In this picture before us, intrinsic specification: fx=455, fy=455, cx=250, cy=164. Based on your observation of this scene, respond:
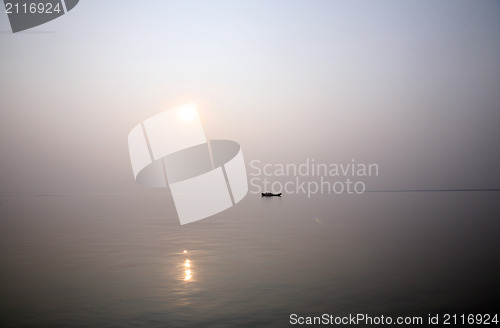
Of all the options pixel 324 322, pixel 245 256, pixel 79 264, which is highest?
pixel 324 322

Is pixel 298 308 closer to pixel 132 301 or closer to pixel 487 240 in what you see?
pixel 132 301

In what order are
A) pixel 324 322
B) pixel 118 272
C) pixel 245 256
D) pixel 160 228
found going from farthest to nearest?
pixel 160 228 → pixel 245 256 → pixel 118 272 → pixel 324 322

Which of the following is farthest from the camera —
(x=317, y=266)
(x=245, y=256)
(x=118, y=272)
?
(x=245, y=256)

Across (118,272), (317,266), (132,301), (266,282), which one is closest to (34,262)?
(118,272)

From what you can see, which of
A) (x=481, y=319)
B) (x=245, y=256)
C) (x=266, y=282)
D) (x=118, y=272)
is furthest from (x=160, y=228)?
(x=481, y=319)

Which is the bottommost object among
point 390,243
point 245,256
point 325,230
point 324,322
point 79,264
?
point 325,230

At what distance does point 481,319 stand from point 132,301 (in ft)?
37.8

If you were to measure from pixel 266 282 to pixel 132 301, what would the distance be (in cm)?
576

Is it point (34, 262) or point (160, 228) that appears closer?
point (34, 262)

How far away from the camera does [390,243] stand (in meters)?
32.0

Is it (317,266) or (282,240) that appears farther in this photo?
(282,240)

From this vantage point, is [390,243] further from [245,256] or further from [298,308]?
[298,308]

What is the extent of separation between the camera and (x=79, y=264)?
929 inches

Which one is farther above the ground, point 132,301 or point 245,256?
point 132,301
